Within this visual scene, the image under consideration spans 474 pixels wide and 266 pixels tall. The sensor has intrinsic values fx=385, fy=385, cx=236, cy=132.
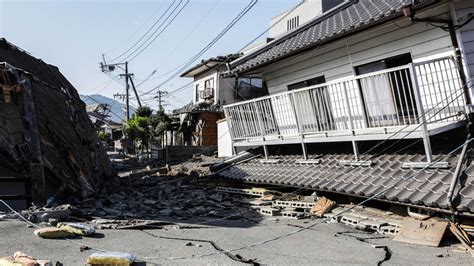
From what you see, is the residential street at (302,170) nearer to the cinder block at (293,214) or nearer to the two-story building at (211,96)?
the cinder block at (293,214)

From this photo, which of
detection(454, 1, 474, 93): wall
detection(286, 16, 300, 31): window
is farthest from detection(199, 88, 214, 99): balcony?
detection(454, 1, 474, 93): wall

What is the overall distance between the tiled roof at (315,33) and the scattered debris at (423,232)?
4408mm

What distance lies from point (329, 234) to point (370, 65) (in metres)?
4.68

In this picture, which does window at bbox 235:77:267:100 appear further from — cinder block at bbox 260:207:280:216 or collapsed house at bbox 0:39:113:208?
cinder block at bbox 260:207:280:216

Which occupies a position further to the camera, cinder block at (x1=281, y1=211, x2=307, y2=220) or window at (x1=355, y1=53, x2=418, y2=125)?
cinder block at (x1=281, y1=211, x2=307, y2=220)

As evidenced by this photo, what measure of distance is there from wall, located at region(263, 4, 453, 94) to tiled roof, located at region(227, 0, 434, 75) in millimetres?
432

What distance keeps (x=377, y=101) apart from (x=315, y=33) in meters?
3.92

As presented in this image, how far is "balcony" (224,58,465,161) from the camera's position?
6.94 metres

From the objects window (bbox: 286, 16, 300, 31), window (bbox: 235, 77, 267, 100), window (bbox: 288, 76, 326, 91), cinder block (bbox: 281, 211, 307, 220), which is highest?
window (bbox: 286, 16, 300, 31)

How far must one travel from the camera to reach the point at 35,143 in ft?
27.1

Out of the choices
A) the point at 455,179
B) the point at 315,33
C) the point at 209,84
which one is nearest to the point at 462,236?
the point at 455,179

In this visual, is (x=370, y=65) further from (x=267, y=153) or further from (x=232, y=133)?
(x=232, y=133)

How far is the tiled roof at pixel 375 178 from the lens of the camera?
5684mm

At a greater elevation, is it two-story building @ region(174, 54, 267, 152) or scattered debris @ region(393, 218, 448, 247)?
two-story building @ region(174, 54, 267, 152)
